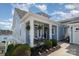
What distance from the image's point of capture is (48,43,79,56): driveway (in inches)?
302

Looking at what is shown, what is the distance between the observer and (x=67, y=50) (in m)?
7.72

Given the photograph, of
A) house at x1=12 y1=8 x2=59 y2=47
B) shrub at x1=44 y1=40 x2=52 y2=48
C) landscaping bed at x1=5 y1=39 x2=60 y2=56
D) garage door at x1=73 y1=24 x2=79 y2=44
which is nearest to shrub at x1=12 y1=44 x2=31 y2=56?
landscaping bed at x1=5 y1=39 x2=60 y2=56

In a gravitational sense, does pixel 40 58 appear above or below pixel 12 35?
below

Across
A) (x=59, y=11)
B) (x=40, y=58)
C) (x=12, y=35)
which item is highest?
(x=59, y=11)

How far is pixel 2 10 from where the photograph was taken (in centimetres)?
766

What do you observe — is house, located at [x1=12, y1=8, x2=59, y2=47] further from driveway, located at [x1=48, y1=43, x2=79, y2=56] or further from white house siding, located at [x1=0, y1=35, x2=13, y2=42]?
driveway, located at [x1=48, y1=43, x2=79, y2=56]

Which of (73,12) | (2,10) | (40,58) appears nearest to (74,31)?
(73,12)

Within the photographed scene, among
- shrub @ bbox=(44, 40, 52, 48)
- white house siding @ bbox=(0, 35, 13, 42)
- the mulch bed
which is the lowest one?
the mulch bed

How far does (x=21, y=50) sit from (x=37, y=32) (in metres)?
0.49

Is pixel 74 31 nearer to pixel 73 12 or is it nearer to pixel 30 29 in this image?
pixel 73 12

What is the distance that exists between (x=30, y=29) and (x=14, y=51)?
1.81ft

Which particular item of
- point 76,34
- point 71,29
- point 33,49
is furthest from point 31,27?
A: point 76,34

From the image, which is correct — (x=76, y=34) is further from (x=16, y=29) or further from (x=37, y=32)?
(x=16, y=29)

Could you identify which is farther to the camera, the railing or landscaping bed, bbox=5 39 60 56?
the railing
